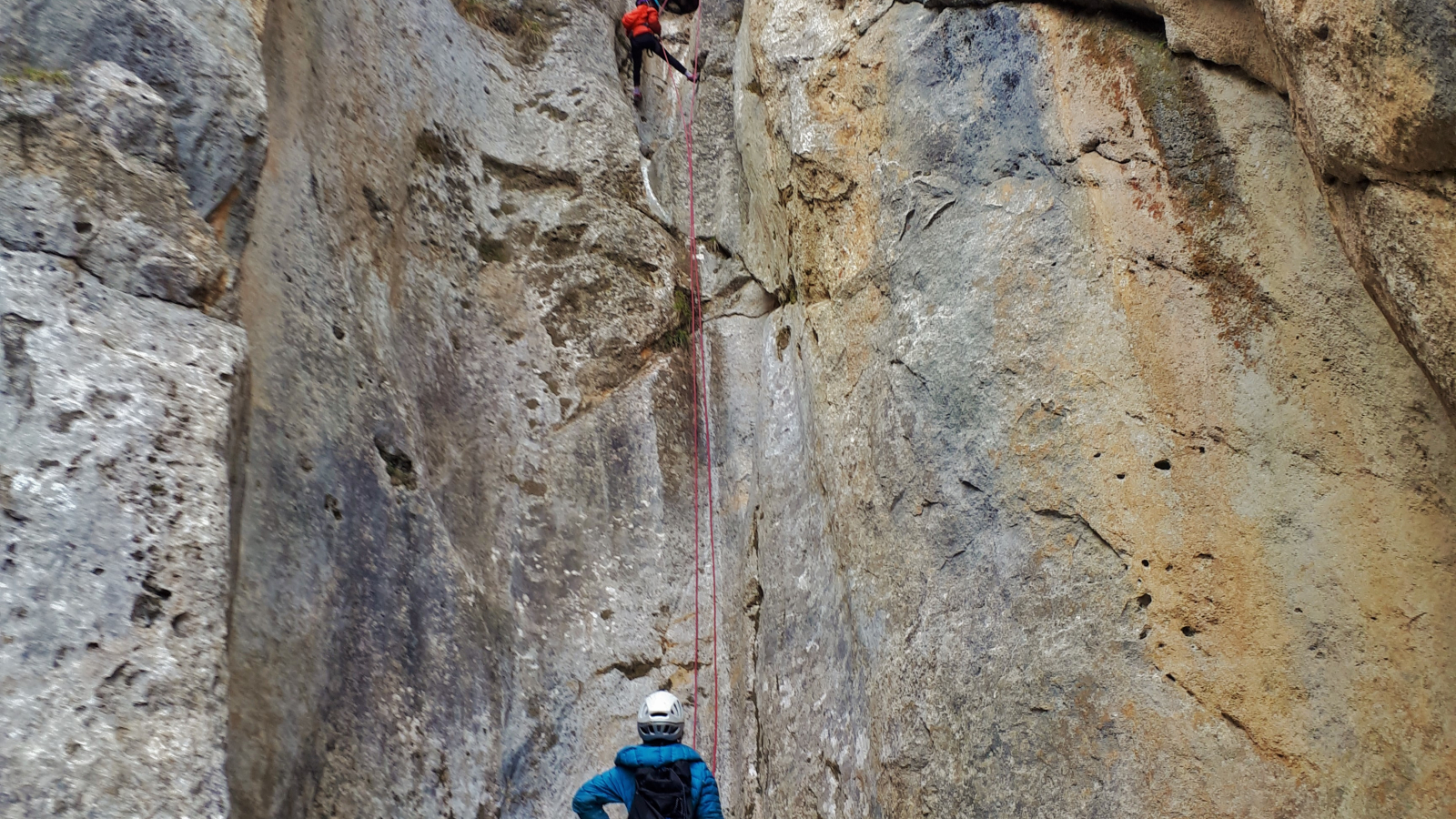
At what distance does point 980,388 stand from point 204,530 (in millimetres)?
3547

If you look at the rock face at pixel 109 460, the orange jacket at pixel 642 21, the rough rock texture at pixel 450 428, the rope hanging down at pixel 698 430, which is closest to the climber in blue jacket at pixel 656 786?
the rough rock texture at pixel 450 428

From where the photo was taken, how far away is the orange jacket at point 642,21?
8.98 meters

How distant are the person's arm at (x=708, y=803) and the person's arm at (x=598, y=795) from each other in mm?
345

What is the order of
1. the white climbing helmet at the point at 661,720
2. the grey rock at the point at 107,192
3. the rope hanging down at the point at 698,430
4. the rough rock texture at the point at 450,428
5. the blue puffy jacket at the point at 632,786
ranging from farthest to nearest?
the rope hanging down at the point at 698,430 → the rough rock texture at the point at 450,428 → the white climbing helmet at the point at 661,720 → the blue puffy jacket at the point at 632,786 → the grey rock at the point at 107,192

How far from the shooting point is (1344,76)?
4.20 m

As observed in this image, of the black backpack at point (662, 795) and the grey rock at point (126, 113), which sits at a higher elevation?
the grey rock at point (126, 113)

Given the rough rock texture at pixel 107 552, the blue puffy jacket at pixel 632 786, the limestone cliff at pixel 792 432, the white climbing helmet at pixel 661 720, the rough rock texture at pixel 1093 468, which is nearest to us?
the rough rock texture at pixel 107 552

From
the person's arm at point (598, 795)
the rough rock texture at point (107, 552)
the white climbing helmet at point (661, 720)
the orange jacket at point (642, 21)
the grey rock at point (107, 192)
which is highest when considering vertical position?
the orange jacket at point (642, 21)

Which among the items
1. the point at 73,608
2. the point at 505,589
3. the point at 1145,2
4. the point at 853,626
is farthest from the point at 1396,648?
the point at 73,608

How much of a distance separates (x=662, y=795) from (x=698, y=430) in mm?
3245

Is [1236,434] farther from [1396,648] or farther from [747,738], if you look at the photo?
[747,738]

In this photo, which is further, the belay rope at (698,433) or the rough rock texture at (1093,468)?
the belay rope at (698,433)

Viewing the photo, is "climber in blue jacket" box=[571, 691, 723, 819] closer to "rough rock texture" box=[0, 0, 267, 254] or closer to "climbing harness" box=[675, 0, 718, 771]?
"climbing harness" box=[675, 0, 718, 771]

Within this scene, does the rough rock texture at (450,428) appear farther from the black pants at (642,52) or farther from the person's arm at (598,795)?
the person's arm at (598,795)
